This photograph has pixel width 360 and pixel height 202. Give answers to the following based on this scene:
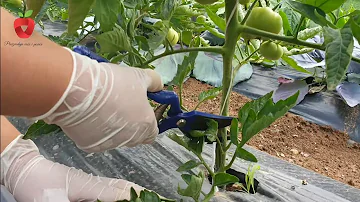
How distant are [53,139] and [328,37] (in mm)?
947

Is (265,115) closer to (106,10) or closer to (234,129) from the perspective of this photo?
(234,129)

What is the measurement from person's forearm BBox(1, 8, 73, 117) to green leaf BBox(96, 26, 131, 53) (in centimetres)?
8

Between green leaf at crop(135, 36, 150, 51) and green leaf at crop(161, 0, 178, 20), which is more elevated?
green leaf at crop(161, 0, 178, 20)

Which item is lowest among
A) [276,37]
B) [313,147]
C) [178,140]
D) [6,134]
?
[313,147]

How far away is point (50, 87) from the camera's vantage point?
23.3 inches

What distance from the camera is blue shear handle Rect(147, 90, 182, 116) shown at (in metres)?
0.76

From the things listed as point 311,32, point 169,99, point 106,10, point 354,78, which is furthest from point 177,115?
point 354,78

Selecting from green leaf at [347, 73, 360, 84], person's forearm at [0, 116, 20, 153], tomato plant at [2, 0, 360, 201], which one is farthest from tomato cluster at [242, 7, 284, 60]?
green leaf at [347, 73, 360, 84]

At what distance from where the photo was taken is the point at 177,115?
0.79 m

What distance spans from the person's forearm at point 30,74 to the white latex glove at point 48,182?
0.37 metres

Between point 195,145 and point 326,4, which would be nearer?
point 326,4

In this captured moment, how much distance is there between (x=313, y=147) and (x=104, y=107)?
1.05 metres

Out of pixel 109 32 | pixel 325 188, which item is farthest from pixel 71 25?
pixel 325 188

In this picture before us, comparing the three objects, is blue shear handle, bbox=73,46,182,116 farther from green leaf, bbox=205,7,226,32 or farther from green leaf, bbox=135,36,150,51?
green leaf, bbox=205,7,226,32
